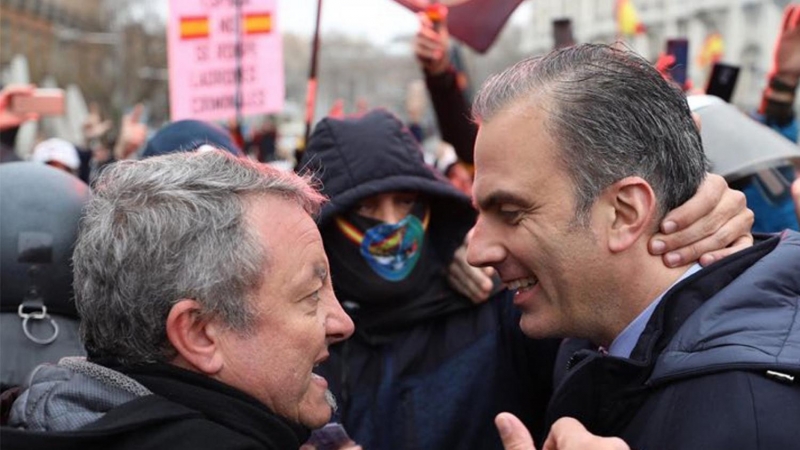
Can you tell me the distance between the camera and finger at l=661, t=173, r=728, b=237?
2088mm

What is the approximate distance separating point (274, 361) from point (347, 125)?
4.91 ft

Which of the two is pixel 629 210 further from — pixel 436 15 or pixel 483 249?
pixel 436 15

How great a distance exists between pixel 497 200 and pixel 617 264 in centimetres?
27

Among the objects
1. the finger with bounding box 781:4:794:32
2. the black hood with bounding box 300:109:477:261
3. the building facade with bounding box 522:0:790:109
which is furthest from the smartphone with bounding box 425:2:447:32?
the building facade with bounding box 522:0:790:109

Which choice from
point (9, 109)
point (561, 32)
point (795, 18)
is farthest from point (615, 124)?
point (9, 109)

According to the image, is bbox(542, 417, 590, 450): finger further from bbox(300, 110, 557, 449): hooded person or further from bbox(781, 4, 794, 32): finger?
bbox(781, 4, 794, 32): finger

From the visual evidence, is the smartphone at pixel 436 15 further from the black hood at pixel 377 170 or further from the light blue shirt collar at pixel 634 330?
the light blue shirt collar at pixel 634 330

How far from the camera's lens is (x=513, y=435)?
1.90 metres

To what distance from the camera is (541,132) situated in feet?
6.91

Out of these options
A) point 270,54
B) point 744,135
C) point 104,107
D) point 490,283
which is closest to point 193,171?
point 490,283

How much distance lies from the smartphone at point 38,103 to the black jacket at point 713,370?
4.31m

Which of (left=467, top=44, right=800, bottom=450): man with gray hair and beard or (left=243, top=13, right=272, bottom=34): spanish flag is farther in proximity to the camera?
(left=243, top=13, right=272, bottom=34): spanish flag

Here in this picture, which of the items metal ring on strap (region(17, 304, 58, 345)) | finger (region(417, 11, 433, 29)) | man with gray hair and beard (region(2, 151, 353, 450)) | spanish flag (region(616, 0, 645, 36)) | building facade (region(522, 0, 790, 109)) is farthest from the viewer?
building facade (region(522, 0, 790, 109))

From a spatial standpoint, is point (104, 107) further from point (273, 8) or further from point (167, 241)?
point (167, 241)
